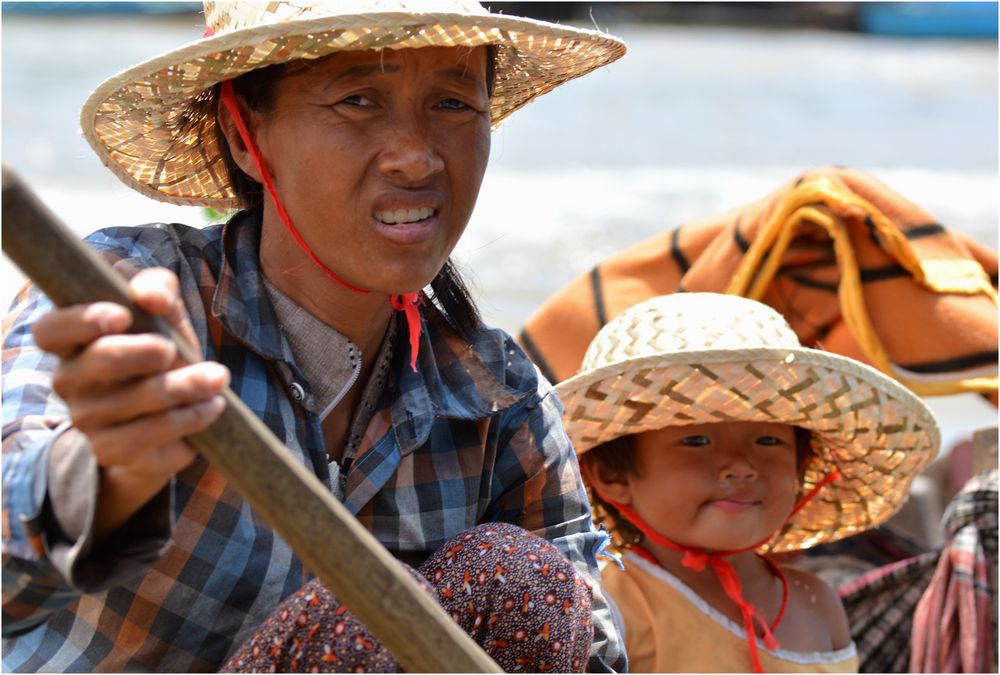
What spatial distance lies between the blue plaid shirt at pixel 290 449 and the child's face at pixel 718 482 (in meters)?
0.47

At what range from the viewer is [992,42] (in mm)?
19719

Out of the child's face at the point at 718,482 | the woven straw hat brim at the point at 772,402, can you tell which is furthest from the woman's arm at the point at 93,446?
the child's face at the point at 718,482

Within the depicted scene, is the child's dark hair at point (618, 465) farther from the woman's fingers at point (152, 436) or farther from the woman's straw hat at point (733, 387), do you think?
the woman's fingers at point (152, 436)

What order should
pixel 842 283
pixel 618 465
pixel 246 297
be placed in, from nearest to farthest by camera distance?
pixel 246 297 < pixel 618 465 < pixel 842 283

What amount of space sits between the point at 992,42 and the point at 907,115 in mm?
8499

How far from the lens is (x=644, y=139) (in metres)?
10.6

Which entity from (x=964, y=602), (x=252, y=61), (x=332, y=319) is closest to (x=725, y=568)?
(x=964, y=602)

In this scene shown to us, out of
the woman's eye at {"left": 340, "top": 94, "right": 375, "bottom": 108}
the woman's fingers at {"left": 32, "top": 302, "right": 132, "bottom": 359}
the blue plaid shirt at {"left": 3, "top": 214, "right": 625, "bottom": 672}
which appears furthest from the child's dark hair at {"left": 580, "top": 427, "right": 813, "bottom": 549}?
the woman's fingers at {"left": 32, "top": 302, "right": 132, "bottom": 359}

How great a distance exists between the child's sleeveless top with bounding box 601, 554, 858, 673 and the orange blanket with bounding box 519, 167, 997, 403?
583mm

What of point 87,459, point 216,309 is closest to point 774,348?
point 216,309

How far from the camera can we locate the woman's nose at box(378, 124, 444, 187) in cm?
170

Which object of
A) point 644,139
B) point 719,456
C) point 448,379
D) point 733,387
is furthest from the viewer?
point 644,139

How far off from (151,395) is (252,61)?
0.75m

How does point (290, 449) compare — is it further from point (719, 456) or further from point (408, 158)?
point (719, 456)
